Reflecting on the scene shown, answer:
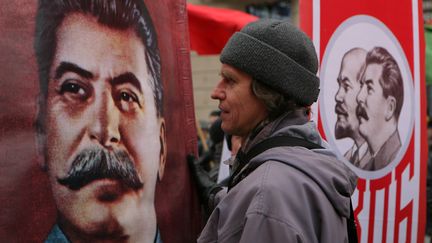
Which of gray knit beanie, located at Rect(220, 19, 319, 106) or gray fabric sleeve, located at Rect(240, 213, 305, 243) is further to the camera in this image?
gray knit beanie, located at Rect(220, 19, 319, 106)

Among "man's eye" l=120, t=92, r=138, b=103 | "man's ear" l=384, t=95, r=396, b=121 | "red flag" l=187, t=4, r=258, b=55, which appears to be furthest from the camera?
"red flag" l=187, t=4, r=258, b=55

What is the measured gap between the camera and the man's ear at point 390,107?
3256mm

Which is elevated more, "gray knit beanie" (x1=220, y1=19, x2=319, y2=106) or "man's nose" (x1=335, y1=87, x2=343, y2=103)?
"gray knit beanie" (x1=220, y1=19, x2=319, y2=106)

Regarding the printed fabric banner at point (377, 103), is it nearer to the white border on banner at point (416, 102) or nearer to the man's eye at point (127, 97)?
the white border on banner at point (416, 102)

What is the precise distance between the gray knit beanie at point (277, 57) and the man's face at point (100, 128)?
1.31ft

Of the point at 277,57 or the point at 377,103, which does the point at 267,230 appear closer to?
the point at 277,57

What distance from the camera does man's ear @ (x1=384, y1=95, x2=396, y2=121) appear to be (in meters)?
3.26

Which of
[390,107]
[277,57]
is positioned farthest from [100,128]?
[390,107]

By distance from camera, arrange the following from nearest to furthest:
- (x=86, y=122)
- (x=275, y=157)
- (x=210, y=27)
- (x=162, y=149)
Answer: (x=275, y=157) → (x=86, y=122) → (x=162, y=149) → (x=210, y=27)

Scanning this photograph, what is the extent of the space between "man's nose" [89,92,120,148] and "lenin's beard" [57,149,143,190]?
0.03 metres

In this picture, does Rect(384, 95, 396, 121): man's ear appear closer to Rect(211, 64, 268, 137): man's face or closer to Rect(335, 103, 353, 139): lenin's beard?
Rect(335, 103, 353, 139): lenin's beard

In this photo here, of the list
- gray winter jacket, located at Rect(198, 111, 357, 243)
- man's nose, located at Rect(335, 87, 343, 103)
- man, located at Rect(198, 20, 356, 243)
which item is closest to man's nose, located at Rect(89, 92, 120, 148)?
man, located at Rect(198, 20, 356, 243)

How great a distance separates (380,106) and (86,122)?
182 cm

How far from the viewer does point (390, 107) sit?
3283mm
